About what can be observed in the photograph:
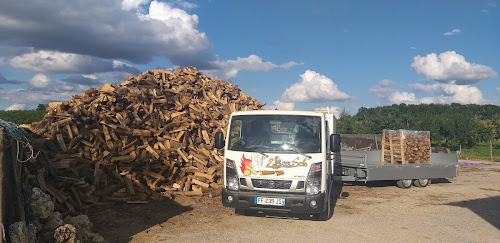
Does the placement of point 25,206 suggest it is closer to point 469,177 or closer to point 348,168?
point 348,168

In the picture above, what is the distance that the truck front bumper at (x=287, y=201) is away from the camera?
704cm

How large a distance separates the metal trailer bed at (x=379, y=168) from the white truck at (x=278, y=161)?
401 cm

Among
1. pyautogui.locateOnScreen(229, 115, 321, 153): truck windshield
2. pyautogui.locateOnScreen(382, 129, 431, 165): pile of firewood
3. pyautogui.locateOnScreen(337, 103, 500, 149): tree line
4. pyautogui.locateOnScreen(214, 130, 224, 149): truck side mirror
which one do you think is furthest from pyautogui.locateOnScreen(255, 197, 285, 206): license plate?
pyautogui.locateOnScreen(337, 103, 500, 149): tree line

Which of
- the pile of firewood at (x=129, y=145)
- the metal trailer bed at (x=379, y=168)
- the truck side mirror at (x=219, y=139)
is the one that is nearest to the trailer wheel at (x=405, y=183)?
the metal trailer bed at (x=379, y=168)

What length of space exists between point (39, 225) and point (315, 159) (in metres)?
4.79

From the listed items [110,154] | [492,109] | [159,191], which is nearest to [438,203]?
[159,191]

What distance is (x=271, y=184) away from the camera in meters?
7.20

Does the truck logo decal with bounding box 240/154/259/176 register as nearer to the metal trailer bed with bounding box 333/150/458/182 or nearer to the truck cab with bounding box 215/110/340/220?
the truck cab with bounding box 215/110/340/220

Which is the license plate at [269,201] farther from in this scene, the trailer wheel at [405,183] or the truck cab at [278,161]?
the trailer wheel at [405,183]

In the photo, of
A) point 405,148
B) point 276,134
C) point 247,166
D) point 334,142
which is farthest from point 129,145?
point 405,148

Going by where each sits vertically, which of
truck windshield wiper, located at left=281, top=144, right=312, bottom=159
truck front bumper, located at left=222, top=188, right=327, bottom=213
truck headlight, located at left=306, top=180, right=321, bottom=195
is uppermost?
truck windshield wiper, located at left=281, top=144, right=312, bottom=159

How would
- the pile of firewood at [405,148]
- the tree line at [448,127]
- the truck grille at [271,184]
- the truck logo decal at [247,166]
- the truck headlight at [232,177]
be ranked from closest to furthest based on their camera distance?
the truck grille at [271,184]
the truck logo decal at [247,166]
the truck headlight at [232,177]
the pile of firewood at [405,148]
the tree line at [448,127]

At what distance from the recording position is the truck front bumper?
7.04m

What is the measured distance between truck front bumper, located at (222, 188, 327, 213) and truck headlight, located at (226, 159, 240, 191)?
0.42ft
